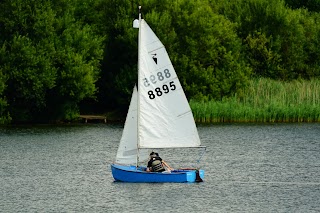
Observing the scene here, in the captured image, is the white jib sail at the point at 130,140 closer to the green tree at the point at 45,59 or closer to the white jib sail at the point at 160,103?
the white jib sail at the point at 160,103

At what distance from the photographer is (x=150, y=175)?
144 ft

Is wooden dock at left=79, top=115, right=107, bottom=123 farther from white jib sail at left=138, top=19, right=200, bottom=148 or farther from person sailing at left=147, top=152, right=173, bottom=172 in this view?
person sailing at left=147, top=152, right=173, bottom=172

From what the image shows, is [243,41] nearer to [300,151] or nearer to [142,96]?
[300,151]

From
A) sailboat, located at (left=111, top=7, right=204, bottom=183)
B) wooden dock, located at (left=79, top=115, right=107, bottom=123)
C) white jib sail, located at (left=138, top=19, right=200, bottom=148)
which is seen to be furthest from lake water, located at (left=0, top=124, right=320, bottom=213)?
wooden dock, located at (left=79, top=115, right=107, bottom=123)

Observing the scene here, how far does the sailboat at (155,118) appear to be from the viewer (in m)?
43.9

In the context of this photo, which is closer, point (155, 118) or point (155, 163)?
point (155, 163)

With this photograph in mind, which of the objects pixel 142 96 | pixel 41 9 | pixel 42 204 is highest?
pixel 41 9

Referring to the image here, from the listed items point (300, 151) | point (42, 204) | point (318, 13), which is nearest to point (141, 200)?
point (42, 204)

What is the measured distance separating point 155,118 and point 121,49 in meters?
44.9

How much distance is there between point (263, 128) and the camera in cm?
7550

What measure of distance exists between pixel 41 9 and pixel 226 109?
58.7 ft

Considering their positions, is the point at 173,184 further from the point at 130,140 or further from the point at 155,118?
the point at 155,118

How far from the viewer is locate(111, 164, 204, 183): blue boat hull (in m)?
43.9

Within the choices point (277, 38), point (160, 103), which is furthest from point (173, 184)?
point (277, 38)
